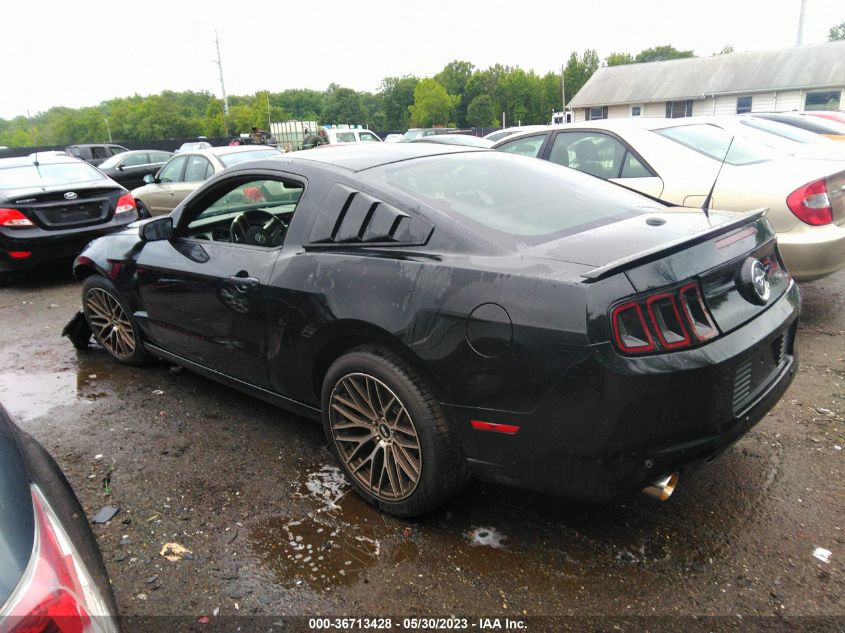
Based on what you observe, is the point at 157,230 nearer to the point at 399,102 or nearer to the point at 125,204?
the point at 125,204

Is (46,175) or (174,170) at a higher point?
(46,175)

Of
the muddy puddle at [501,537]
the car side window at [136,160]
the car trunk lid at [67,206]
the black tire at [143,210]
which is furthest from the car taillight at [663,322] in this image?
the car side window at [136,160]

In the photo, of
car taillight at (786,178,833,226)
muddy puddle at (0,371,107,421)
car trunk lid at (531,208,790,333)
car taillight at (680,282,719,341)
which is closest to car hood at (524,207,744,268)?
car trunk lid at (531,208,790,333)

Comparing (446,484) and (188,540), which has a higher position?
(446,484)

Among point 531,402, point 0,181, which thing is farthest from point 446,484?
point 0,181

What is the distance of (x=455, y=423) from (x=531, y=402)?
0.37m

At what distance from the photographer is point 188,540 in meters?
2.79

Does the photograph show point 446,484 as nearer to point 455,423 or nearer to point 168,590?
point 455,423

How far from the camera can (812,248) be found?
4.49 m

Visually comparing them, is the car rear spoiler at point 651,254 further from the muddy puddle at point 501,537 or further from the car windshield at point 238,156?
the car windshield at point 238,156

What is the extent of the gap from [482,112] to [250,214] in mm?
99069

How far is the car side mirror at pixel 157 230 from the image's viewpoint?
157 inches

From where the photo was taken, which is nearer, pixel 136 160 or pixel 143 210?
pixel 143 210

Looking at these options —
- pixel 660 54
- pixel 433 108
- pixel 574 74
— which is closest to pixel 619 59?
pixel 660 54
